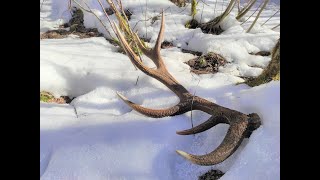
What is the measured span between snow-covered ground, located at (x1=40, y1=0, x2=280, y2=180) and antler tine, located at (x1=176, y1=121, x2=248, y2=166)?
5 cm

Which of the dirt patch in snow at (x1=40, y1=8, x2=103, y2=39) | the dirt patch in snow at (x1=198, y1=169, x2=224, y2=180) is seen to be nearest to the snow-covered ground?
the dirt patch in snow at (x1=198, y1=169, x2=224, y2=180)

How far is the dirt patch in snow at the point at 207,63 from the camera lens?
2.75m

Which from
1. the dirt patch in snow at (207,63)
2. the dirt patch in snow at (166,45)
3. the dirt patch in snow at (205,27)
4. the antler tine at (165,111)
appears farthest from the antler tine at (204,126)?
the dirt patch in snow at (205,27)

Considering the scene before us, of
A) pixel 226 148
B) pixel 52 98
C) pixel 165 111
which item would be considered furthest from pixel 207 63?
pixel 226 148

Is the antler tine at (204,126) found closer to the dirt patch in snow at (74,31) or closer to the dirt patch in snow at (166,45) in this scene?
the dirt patch in snow at (166,45)

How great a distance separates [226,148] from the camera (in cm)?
169

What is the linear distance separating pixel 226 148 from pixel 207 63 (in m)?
1.23

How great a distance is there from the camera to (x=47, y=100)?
2406 millimetres

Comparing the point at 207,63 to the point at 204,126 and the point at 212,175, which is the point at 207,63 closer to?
the point at 204,126
